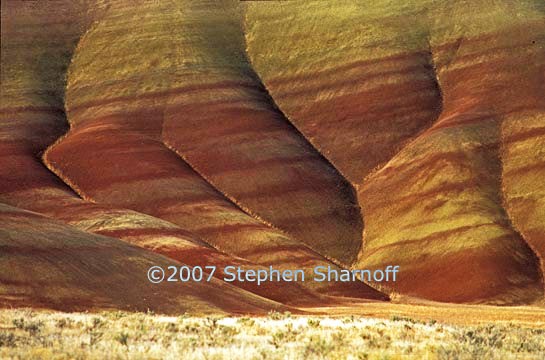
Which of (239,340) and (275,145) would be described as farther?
(275,145)

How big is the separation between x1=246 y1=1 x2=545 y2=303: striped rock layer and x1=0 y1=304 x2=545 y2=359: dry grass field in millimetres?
33398

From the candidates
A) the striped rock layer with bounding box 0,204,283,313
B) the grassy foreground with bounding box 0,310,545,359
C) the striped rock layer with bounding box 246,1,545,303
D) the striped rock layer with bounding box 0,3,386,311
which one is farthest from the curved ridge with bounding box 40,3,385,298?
the grassy foreground with bounding box 0,310,545,359

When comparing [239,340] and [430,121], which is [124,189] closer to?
[430,121]

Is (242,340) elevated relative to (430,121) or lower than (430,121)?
lower

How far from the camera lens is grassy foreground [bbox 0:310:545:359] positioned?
21.5m

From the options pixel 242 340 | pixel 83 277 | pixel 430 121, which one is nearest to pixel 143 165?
pixel 430 121

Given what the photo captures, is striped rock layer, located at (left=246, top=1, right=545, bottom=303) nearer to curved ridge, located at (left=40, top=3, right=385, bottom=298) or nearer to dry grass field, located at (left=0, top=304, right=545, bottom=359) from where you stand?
curved ridge, located at (left=40, top=3, right=385, bottom=298)

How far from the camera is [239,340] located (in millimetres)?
25750

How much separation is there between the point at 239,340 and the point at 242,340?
0.09 m

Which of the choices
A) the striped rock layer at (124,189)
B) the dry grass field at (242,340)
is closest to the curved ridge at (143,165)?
the striped rock layer at (124,189)

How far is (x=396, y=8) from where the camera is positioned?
100812 millimetres

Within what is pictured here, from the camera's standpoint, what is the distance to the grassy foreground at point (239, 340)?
2148 centimetres

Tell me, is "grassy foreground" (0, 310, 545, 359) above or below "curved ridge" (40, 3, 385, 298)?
below

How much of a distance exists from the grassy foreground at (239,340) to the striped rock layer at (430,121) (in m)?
33.8
